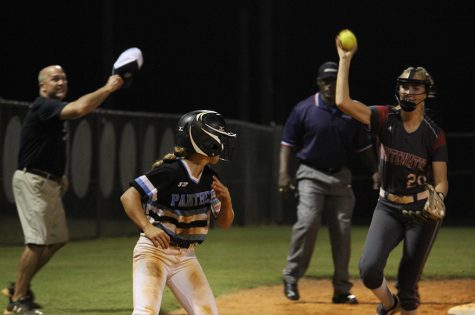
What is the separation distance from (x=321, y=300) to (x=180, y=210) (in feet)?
12.9

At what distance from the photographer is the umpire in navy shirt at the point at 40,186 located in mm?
8461

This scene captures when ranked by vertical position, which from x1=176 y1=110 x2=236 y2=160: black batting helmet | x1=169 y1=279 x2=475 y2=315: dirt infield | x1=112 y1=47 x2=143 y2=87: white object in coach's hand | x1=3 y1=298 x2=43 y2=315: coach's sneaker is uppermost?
x1=112 y1=47 x2=143 y2=87: white object in coach's hand

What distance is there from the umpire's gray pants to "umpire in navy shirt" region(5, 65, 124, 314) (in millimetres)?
2307

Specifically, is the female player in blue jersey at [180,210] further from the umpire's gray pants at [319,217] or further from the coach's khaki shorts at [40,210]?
the umpire's gray pants at [319,217]

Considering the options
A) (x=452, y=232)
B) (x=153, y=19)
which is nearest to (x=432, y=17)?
(x=153, y=19)

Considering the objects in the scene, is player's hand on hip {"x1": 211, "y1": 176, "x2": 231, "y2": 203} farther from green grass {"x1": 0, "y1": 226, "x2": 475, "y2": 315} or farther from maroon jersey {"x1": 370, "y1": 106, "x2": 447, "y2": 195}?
green grass {"x1": 0, "y1": 226, "x2": 475, "y2": 315}

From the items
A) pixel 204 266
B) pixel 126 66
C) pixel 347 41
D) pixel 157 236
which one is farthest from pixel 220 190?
pixel 204 266

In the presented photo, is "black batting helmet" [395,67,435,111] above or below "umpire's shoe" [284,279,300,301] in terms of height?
above

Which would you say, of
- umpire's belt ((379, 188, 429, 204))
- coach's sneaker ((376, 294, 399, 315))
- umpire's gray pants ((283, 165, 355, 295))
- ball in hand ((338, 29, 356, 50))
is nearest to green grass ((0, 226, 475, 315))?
umpire's gray pants ((283, 165, 355, 295))

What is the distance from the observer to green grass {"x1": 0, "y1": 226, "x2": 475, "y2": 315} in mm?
9555

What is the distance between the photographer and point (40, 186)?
8648mm

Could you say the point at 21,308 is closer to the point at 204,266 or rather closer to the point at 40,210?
the point at 40,210

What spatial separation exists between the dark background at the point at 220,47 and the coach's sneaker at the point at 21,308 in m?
28.1

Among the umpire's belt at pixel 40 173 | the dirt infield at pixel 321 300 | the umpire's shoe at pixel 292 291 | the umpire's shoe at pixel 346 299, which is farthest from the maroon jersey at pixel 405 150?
the umpire's belt at pixel 40 173
